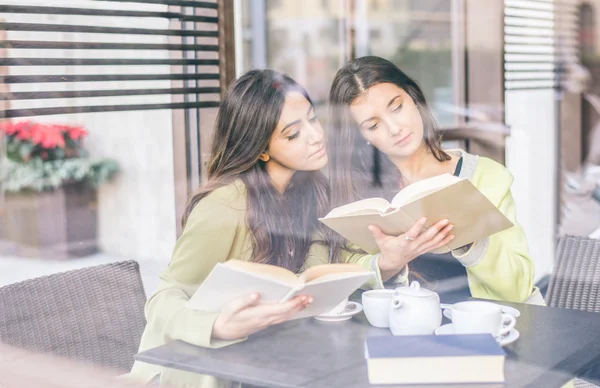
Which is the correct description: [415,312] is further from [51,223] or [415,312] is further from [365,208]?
[51,223]

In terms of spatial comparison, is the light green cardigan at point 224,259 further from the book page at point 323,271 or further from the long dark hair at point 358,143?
the book page at point 323,271

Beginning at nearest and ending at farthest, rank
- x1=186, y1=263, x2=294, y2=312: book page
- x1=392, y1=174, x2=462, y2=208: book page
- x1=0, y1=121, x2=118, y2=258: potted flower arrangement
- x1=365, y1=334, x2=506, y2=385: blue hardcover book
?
x1=365, y1=334, x2=506, y2=385: blue hardcover book, x1=186, y1=263, x2=294, y2=312: book page, x1=392, y1=174, x2=462, y2=208: book page, x1=0, y1=121, x2=118, y2=258: potted flower arrangement

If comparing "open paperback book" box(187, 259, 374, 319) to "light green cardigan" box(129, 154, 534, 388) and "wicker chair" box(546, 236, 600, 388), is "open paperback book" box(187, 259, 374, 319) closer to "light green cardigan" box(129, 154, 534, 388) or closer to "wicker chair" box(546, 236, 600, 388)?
"light green cardigan" box(129, 154, 534, 388)

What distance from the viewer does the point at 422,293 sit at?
4.42 ft

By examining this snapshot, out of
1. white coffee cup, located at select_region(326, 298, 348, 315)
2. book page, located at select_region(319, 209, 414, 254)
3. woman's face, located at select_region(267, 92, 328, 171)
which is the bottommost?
white coffee cup, located at select_region(326, 298, 348, 315)

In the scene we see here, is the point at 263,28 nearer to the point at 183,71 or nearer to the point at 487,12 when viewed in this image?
the point at 183,71

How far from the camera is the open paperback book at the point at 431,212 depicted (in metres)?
1.38

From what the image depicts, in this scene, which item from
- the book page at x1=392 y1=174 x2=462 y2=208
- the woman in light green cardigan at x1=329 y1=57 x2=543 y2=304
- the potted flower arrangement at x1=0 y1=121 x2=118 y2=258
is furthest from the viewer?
the potted flower arrangement at x1=0 y1=121 x2=118 y2=258

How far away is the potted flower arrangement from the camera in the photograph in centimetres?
204

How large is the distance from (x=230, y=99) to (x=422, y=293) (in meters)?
0.71

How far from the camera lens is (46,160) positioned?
6.78 feet

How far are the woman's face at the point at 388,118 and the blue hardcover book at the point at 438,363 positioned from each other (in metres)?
0.86

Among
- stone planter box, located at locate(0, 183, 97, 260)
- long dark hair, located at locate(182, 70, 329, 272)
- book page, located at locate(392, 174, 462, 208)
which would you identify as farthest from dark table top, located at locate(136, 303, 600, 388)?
stone planter box, located at locate(0, 183, 97, 260)

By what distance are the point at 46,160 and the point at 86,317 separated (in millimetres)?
453
